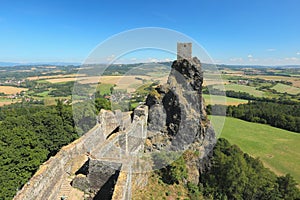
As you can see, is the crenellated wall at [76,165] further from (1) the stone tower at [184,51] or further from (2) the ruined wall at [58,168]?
(1) the stone tower at [184,51]

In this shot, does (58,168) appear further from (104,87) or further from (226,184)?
(104,87)

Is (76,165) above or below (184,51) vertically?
below

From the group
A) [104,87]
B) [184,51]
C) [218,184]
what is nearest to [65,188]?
[218,184]

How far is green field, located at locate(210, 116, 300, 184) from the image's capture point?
98.7 ft

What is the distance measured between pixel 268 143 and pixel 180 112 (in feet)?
98.5

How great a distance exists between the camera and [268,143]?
3962 cm

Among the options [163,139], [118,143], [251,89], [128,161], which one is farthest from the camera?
[251,89]

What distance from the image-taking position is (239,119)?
54.7 m

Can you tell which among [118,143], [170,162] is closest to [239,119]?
[170,162]

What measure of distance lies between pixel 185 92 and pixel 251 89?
2573 inches

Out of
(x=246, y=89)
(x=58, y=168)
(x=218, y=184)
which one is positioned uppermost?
(x=58, y=168)

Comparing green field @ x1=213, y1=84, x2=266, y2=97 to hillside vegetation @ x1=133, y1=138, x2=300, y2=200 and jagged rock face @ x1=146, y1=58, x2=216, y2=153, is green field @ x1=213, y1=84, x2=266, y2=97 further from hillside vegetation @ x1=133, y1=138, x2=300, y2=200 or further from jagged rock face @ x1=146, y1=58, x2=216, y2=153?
hillside vegetation @ x1=133, y1=138, x2=300, y2=200

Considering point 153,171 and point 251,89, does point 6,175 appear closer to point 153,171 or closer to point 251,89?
point 153,171

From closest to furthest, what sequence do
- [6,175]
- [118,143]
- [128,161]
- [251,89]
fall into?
1. [128,161]
2. [118,143]
3. [6,175]
4. [251,89]
